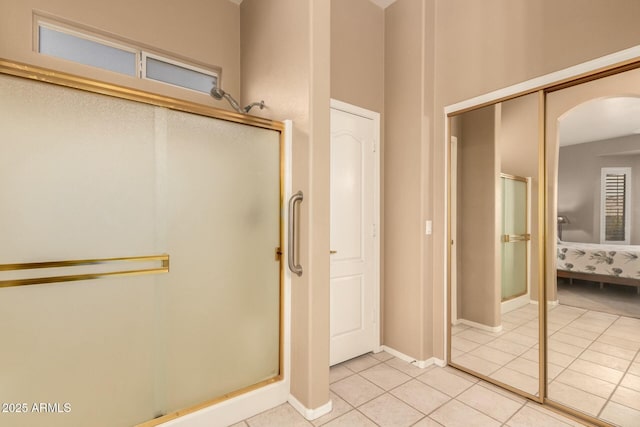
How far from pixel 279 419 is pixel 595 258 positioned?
2.32 metres

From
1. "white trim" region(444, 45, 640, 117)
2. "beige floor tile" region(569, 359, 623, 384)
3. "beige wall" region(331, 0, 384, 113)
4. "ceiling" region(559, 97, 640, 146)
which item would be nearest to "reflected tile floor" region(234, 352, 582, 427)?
"beige floor tile" region(569, 359, 623, 384)

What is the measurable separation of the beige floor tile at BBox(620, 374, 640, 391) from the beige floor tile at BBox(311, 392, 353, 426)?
5.22ft

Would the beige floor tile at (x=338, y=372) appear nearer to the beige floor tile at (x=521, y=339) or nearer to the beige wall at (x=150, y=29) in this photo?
the beige floor tile at (x=521, y=339)

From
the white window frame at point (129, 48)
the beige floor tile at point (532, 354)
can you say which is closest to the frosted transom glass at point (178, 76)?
the white window frame at point (129, 48)

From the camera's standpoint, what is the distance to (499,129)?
2246mm

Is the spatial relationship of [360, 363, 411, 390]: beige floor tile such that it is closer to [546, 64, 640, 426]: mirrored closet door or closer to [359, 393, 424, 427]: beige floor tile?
[359, 393, 424, 427]: beige floor tile

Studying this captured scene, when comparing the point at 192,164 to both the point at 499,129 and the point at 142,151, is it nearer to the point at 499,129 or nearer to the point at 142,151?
the point at 142,151

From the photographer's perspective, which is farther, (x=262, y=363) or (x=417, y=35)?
(x=417, y=35)

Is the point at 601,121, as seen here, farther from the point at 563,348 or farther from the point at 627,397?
the point at 627,397

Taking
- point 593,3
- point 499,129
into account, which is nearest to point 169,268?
point 499,129

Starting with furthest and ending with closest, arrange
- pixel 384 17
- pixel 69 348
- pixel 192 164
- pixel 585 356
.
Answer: pixel 384 17
pixel 585 356
pixel 192 164
pixel 69 348

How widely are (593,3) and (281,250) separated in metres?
2.39

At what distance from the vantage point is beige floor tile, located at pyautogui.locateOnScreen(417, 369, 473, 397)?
7.09 feet

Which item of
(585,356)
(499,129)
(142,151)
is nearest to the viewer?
(142,151)
